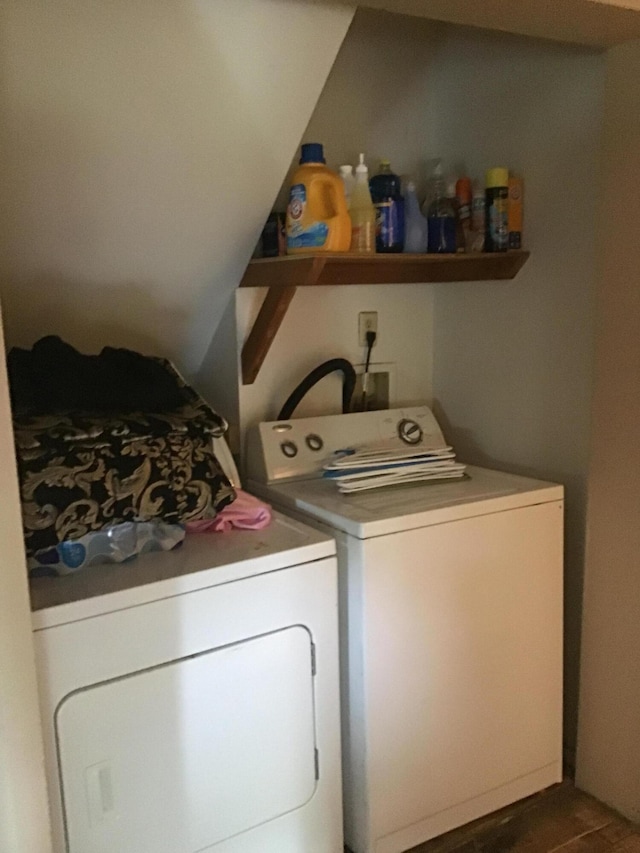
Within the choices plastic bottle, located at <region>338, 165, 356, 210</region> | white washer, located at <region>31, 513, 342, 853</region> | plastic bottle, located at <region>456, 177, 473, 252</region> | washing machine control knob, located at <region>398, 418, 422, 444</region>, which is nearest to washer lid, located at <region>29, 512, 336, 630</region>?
white washer, located at <region>31, 513, 342, 853</region>

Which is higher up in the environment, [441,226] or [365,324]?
[441,226]

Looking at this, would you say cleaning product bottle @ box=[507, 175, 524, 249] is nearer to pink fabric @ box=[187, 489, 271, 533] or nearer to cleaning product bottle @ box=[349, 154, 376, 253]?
cleaning product bottle @ box=[349, 154, 376, 253]

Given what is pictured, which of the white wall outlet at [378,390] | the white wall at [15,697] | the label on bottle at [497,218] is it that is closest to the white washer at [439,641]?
the white wall outlet at [378,390]

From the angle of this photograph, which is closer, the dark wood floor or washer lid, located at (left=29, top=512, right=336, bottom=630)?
washer lid, located at (left=29, top=512, right=336, bottom=630)

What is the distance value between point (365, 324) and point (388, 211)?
0.43 meters

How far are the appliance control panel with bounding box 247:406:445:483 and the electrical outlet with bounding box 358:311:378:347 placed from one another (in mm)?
238

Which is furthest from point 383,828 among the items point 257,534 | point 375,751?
point 257,534

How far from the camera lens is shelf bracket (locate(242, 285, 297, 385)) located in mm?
2025

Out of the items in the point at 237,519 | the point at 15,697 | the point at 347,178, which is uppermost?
the point at 347,178

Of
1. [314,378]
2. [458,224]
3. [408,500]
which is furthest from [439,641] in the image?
[458,224]

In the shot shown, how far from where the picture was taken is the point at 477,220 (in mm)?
2186

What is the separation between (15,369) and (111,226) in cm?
40

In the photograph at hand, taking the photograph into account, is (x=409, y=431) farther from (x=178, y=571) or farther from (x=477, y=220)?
(x=178, y=571)

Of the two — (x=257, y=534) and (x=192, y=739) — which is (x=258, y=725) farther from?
(x=257, y=534)
